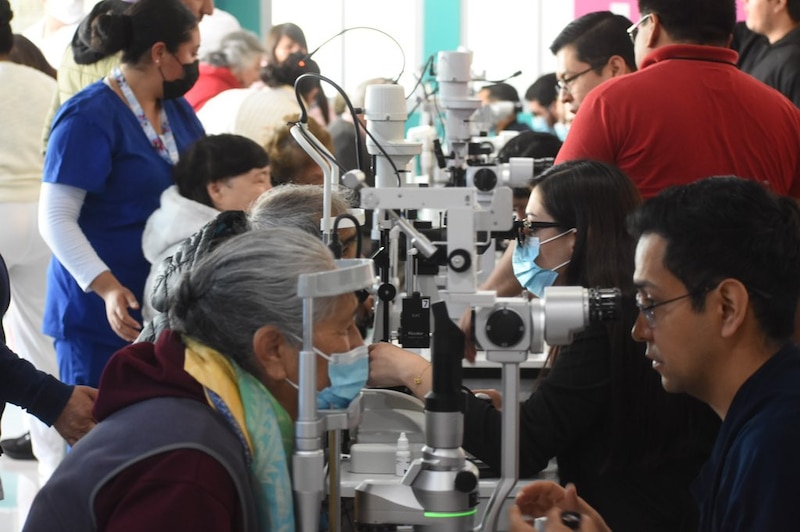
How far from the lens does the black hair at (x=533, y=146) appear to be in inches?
152

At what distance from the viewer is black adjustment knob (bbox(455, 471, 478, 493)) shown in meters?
1.35

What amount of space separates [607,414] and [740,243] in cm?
56

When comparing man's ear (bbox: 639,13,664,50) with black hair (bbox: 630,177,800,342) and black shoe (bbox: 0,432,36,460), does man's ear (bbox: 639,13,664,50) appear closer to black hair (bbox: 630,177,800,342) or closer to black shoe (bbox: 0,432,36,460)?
black hair (bbox: 630,177,800,342)

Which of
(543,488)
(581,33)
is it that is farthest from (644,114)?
(543,488)

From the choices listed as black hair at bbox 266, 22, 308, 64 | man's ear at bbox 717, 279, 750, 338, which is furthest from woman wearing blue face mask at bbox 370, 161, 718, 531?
black hair at bbox 266, 22, 308, 64

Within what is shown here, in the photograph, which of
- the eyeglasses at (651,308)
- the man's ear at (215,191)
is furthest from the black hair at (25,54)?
the eyeglasses at (651,308)

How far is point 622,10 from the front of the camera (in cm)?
1135

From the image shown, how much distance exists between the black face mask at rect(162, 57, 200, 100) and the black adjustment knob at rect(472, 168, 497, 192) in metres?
1.64

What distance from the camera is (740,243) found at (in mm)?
1585

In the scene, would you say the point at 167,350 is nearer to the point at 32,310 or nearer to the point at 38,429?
the point at 38,429

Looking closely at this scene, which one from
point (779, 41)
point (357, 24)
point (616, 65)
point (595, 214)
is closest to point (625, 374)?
point (595, 214)

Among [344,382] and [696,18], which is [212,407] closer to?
[344,382]

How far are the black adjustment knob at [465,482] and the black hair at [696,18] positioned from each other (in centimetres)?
161

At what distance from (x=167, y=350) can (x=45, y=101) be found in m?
2.62
